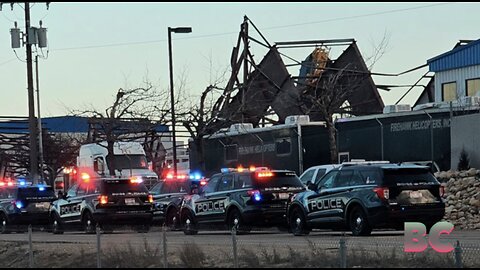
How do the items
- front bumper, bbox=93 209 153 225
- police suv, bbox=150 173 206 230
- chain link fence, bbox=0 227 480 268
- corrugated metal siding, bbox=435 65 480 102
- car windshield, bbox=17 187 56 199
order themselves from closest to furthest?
chain link fence, bbox=0 227 480 268 < front bumper, bbox=93 209 153 225 < police suv, bbox=150 173 206 230 < car windshield, bbox=17 187 56 199 < corrugated metal siding, bbox=435 65 480 102

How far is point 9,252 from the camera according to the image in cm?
2083

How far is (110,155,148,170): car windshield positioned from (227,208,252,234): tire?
16022 mm

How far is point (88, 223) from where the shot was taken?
2753 centimetres

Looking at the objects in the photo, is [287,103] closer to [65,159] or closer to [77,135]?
[65,159]

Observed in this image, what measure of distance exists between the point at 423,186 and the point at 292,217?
149 inches

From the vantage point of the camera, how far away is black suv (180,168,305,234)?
23500 mm

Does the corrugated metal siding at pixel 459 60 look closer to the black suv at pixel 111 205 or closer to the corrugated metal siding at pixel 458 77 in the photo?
the corrugated metal siding at pixel 458 77

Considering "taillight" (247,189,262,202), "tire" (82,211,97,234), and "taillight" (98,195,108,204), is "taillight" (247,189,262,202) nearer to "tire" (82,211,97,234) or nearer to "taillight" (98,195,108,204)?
"taillight" (98,195,108,204)

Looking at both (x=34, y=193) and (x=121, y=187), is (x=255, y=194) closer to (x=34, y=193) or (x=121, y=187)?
(x=121, y=187)

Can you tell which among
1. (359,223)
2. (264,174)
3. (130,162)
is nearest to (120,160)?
(130,162)

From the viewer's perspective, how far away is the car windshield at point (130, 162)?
39688 mm

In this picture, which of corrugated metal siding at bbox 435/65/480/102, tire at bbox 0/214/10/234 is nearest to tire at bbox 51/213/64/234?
tire at bbox 0/214/10/234

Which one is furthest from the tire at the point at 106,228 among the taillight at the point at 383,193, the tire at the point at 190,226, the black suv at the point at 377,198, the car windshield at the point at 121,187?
the taillight at the point at 383,193

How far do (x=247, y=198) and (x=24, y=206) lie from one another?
35.0ft
